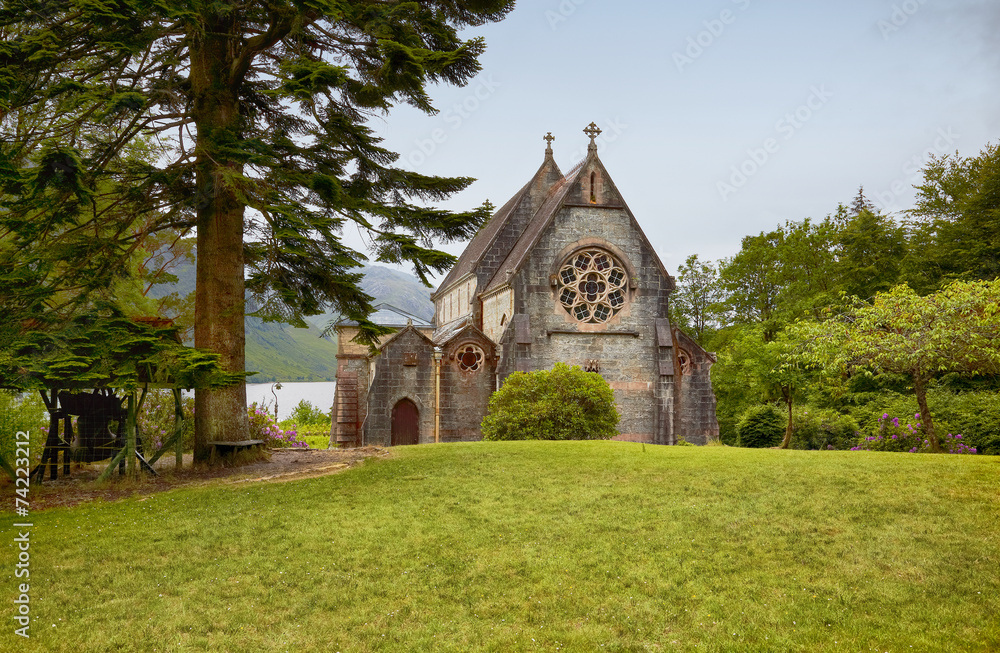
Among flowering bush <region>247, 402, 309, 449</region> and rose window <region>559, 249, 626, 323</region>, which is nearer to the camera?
flowering bush <region>247, 402, 309, 449</region>

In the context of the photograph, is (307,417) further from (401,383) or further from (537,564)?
(537,564)

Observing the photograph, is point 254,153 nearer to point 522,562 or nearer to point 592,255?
point 522,562

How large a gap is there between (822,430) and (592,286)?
10.3 metres

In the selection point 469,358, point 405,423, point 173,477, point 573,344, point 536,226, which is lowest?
point 173,477

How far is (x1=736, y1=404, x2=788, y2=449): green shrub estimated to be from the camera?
29375 mm

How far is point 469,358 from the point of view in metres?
25.3

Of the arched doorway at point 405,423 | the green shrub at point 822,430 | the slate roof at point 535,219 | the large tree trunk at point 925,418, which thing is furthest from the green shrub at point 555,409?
the green shrub at point 822,430

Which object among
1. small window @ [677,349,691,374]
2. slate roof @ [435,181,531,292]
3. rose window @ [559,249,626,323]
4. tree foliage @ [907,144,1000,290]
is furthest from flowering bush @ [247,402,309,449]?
tree foliage @ [907,144,1000,290]

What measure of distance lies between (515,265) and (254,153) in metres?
Answer: 14.1

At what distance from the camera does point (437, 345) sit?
2500 cm

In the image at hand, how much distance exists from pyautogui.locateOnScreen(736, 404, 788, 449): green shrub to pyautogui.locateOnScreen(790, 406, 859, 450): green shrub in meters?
1.50

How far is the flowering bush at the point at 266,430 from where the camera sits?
55.4 feet

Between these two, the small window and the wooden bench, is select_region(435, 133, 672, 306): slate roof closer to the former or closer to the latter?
the small window

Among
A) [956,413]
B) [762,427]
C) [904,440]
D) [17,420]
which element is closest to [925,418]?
[904,440]
